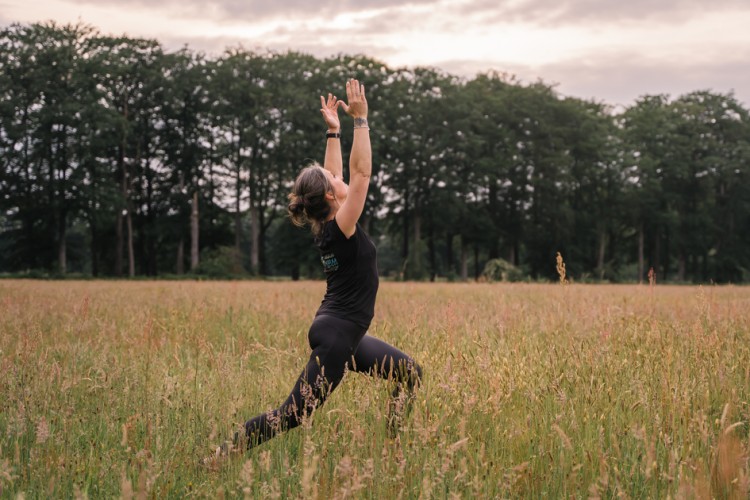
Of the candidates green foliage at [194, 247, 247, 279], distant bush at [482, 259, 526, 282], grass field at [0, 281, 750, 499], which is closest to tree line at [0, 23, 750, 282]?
green foliage at [194, 247, 247, 279]

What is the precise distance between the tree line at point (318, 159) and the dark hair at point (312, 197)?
1395 inches

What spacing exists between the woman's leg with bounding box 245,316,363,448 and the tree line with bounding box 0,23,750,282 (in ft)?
117

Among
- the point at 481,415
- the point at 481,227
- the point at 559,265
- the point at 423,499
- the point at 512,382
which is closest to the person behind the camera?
the point at 423,499

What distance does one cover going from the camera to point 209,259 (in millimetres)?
40406

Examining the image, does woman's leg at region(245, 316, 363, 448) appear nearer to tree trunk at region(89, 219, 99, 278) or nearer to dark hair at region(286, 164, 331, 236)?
dark hair at region(286, 164, 331, 236)

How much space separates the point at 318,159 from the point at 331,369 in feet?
158

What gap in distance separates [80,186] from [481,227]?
1160 inches

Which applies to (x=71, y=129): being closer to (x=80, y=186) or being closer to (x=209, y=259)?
(x=80, y=186)

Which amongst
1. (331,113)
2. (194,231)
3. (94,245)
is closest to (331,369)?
(331,113)

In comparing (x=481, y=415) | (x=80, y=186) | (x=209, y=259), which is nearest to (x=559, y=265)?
(x=481, y=415)

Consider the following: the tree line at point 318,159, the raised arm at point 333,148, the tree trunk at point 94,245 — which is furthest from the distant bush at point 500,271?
the raised arm at point 333,148

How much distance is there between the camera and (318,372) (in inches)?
152

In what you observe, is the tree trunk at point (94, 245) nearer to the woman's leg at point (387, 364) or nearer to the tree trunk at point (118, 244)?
the tree trunk at point (118, 244)

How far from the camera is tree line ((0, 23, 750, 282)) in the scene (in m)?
42.9
